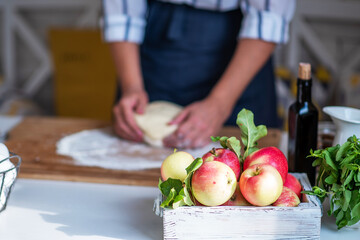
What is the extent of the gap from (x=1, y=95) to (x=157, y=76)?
1742mm

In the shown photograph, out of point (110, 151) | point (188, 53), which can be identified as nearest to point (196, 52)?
point (188, 53)

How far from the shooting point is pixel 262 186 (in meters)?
0.60

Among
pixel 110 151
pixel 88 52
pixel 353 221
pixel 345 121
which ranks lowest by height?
pixel 88 52

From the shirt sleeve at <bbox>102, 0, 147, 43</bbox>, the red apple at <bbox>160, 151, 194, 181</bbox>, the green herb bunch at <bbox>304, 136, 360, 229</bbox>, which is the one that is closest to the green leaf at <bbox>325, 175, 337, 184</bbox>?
the green herb bunch at <bbox>304, 136, 360, 229</bbox>

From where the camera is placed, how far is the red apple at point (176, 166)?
682 mm

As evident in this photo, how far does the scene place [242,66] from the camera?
1282mm

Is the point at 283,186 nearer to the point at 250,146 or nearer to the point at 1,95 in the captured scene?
the point at 250,146

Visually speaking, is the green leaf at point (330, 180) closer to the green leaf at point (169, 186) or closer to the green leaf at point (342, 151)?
the green leaf at point (342, 151)

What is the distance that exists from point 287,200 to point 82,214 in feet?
1.19

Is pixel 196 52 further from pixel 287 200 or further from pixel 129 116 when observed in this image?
pixel 287 200

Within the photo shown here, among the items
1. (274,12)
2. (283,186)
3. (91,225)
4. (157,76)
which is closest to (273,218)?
(283,186)

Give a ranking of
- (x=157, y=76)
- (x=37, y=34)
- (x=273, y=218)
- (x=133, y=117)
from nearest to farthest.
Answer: (x=273, y=218), (x=133, y=117), (x=157, y=76), (x=37, y=34)

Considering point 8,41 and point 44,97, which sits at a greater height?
point 8,41

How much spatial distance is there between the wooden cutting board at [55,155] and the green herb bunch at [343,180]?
38cm
